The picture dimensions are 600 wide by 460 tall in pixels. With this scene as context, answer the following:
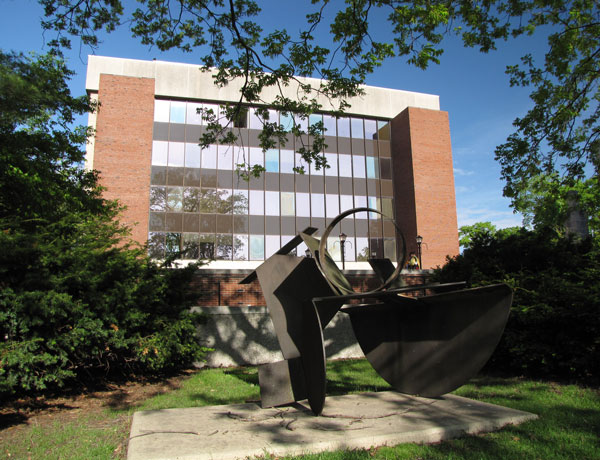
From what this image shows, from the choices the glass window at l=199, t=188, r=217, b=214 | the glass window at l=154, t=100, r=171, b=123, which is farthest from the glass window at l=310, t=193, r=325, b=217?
the glass window at l=154, t=100, r=171, b=123

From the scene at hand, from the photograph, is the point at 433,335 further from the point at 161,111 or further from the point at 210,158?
the point at 161,111

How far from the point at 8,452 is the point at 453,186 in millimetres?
33178

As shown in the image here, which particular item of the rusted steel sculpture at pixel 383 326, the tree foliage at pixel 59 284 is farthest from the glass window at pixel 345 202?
the rusted steel sculpture at pixel 383 326

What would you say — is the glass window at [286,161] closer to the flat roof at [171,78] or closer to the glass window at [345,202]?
the flat roof at [171,78]

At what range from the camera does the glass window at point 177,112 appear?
3023 cm

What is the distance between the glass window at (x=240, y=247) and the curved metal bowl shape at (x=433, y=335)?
23.2 metres

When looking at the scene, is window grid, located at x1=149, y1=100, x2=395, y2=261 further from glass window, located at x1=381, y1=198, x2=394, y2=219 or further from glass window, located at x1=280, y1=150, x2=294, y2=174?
glass window, located at x1=381, y1=198, x2=394, y2=219

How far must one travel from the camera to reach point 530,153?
13453 millimetres

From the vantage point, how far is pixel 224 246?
29297mm

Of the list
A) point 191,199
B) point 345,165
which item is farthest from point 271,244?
point 345,165

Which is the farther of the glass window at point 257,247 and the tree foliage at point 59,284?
the glass window at point 257,247

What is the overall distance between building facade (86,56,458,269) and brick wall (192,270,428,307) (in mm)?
10611

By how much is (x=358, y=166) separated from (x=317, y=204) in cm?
490

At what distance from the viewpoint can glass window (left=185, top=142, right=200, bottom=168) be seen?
29812mm
